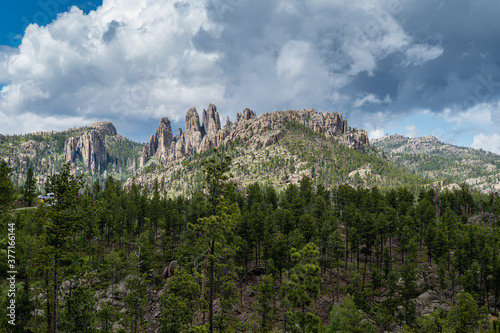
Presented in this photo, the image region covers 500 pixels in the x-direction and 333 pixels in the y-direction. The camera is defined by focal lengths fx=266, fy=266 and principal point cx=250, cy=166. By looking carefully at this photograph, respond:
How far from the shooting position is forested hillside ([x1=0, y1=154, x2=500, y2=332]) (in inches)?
961

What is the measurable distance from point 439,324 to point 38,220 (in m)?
93.0

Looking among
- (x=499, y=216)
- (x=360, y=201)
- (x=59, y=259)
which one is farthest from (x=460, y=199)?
(x=59, y=259)

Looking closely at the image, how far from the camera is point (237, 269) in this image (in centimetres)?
6025

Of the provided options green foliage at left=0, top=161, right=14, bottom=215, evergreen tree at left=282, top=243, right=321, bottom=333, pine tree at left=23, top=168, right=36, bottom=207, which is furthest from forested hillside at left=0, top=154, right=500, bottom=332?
pine tree at left=23, top=168, right=36, bottom=207

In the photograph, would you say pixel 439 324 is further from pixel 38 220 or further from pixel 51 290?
pixel 38 220

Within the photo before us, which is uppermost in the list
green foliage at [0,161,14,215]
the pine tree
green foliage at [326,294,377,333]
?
the pine tree

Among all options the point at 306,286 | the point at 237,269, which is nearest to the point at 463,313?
the point at 306,286

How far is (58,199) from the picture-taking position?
2527 centimetres

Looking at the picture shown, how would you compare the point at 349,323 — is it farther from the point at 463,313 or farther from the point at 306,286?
the point at 306,286

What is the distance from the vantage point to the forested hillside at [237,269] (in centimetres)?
2441

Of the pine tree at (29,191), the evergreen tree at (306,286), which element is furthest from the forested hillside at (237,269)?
the pine tree at (29,191)

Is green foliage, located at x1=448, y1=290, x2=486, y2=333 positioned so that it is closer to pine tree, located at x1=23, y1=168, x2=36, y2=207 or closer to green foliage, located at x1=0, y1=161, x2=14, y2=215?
green foliage, located at x1=0, y1=161, x2=14, y2=215

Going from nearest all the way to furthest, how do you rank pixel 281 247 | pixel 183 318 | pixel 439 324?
1. pixel 183 318
2. pixel 439 324
3. pixel 281 247

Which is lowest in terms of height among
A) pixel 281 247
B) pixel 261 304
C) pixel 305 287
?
pixel 261 304
